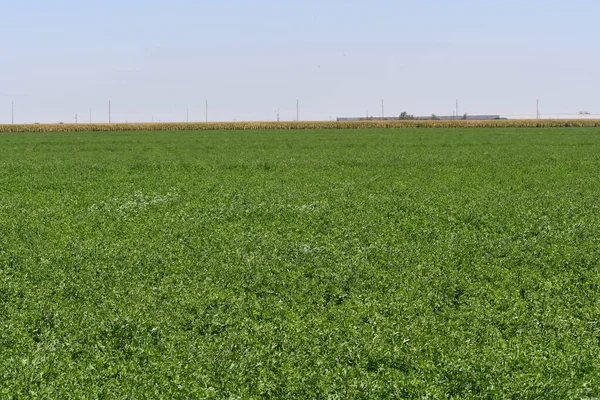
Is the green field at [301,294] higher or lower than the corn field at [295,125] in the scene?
lower

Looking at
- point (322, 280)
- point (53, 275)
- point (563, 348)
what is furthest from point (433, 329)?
point (53, 275)

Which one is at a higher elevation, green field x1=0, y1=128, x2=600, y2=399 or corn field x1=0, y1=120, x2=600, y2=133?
corn field x1=0, y1=120, x2=600, y2=133

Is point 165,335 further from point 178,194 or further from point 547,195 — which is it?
point 547,195

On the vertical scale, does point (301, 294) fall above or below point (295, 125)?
below

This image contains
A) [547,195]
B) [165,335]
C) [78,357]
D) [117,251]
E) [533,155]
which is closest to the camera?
[78,357]

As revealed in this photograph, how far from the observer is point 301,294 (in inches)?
371

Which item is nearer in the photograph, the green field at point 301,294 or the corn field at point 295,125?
the green field at point 301,294

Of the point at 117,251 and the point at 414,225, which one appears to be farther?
the point at 414,225

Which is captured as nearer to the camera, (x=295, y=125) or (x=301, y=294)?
(x=301, y=294)

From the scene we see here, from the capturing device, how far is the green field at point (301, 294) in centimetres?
669

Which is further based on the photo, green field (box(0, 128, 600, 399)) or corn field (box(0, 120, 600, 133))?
corn field (box(0, 120, 600, 133))

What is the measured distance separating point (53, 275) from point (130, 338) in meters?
3.24

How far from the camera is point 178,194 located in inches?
729

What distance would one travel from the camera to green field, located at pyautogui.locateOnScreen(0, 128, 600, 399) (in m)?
6.69
